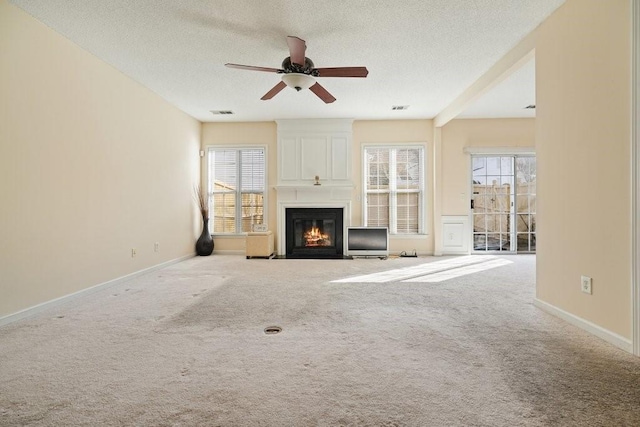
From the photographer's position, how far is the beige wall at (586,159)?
2.20 m

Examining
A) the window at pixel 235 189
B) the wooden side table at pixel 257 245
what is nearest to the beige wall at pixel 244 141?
the window at pixel 235 189

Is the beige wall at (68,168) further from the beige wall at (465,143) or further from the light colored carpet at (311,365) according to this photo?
the beige wall at (465,143)

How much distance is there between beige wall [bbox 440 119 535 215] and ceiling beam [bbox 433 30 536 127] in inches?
40.5

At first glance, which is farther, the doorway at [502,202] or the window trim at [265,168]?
the window trim at [265,168]

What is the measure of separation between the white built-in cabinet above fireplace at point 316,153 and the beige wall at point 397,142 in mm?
256

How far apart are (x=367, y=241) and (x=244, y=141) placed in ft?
10.6

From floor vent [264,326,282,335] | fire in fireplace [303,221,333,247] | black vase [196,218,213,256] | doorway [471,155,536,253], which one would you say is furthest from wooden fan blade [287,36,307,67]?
doorway [471,155,536,253]

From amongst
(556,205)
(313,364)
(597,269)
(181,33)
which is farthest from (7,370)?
(556,205)

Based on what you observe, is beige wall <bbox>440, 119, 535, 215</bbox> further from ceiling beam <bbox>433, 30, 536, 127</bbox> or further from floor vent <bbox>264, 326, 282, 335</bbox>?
floor vent <bbox>264, 326, 282, 335</bbox>

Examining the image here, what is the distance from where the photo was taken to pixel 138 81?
15.1ft

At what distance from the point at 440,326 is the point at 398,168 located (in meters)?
4.67

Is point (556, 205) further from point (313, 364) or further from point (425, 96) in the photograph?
point (425, 96)

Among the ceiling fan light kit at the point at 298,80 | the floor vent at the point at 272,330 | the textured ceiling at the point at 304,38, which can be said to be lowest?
the floor vent at the point at 272,330

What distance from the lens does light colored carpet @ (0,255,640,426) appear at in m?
1.50
